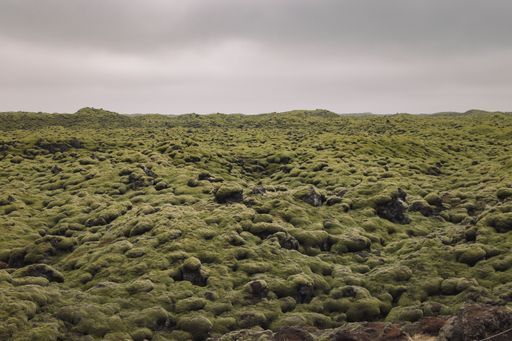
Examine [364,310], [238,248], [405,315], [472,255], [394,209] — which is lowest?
[364,310]

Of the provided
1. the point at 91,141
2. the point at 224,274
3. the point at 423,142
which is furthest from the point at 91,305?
the point at 423,142

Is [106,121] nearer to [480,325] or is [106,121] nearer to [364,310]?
[364,310]

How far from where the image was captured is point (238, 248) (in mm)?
29438

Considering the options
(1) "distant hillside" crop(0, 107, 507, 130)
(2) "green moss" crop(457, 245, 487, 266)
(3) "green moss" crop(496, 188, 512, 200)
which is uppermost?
(1) "distant hillside" crop(0, 107, 507, 130)

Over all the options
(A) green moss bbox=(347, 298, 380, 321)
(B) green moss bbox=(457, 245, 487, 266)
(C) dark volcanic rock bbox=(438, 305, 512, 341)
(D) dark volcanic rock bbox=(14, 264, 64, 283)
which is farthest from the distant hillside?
(C) dark volcanic rock bbox=(438, 305, 512, 341)

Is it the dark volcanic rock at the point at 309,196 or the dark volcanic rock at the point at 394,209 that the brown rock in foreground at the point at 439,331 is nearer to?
the dark volcanic rock at the point at 394,209

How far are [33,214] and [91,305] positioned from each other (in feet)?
73.7

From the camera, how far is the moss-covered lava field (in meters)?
22.0

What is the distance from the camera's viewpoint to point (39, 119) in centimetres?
13012

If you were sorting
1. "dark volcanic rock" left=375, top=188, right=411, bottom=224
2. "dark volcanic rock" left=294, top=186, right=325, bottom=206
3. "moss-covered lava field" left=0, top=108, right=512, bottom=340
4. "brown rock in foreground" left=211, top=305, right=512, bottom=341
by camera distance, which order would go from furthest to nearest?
"dark volcanic rock" left=294, top=186, right=325, bottom=206
"dark volcanic rock" left=375, top=188, right=411, bottom=224
"moss-covered lava field" left=0, top=108, right=512, bottom=340
"brown rock in foreground" left=211, top=305, right=512, bottom=341

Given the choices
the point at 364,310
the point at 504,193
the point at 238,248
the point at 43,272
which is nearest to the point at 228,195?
the point at 238,248

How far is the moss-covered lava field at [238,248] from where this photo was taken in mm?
22000

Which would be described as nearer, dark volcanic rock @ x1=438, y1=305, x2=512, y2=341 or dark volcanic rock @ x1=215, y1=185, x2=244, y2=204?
dark volcanic rock @ x1=438, y1=305, x2=512, y2=341

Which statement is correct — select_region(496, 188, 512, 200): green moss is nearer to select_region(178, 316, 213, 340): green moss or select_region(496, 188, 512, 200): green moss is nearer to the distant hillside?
select_region(178, 316, 213, 340): green moss
